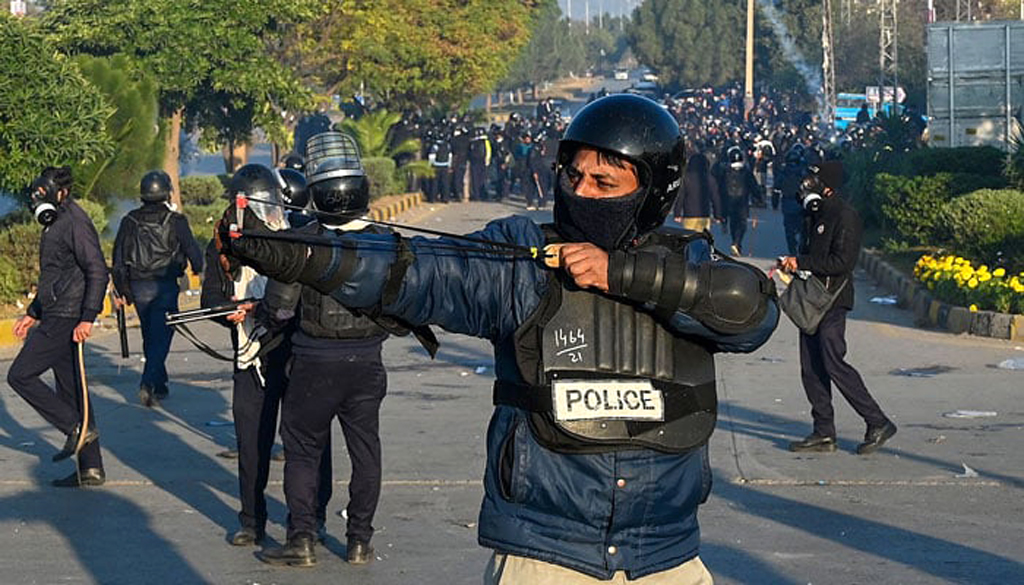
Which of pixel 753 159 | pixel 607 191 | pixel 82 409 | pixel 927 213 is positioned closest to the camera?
pixel 607 191

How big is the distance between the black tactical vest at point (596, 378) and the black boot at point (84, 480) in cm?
561

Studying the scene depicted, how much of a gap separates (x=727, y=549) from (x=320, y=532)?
171 cm

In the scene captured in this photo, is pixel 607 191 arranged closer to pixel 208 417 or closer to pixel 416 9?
pixel 208 417

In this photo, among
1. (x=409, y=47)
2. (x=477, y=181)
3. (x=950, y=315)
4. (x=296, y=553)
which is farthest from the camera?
(x=409, y=47)

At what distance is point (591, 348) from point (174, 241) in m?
8.37

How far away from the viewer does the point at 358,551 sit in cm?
741

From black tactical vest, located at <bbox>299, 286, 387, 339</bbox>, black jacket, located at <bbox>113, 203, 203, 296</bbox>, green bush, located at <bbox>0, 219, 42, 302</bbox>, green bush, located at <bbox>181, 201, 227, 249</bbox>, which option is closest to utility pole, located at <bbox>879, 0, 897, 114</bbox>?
green bush, located at <bbox>181, 201, 227, 249</bbox>

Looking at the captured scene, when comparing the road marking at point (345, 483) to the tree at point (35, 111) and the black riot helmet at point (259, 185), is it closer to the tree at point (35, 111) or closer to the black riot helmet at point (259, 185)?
the black riot helmet at point (259, 185)

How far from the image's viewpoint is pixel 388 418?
11.2m

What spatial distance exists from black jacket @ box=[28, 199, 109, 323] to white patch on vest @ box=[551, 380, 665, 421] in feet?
18.7

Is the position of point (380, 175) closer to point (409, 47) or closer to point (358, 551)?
point (409, 47)

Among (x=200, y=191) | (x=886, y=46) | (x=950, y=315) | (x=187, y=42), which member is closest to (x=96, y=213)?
(x=187, y=42)

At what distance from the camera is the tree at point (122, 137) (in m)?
19.1

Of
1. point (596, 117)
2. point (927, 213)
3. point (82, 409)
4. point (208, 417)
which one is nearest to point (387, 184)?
point (927, 213)
